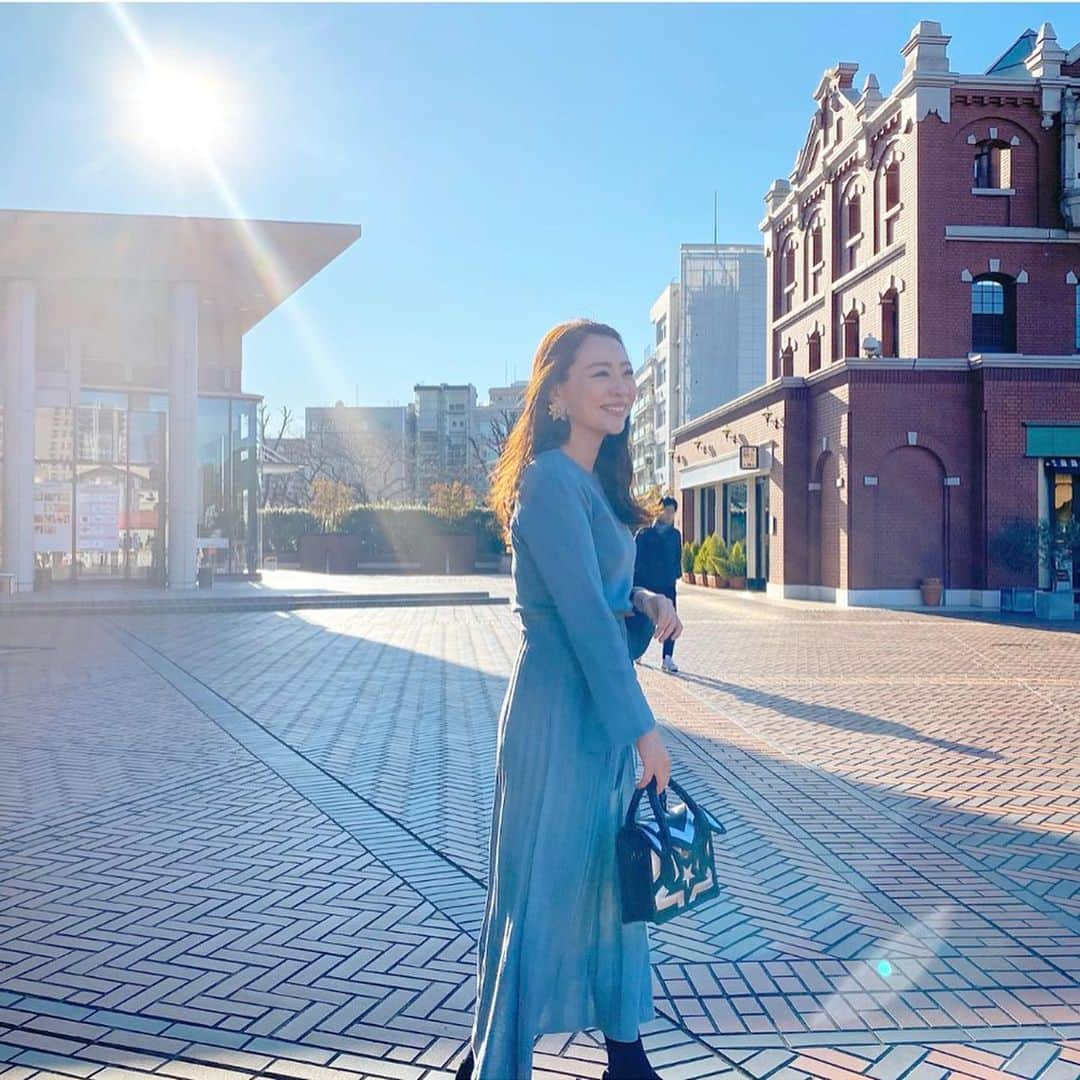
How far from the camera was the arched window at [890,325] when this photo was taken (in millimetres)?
27984

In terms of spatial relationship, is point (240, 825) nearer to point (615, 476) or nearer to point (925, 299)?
point (615, 476)

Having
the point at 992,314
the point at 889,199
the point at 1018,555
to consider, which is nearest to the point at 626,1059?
the point at 1018,555

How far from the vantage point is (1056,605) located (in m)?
20.4

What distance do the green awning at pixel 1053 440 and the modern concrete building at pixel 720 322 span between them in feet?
164

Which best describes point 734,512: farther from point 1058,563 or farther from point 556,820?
point 556,820

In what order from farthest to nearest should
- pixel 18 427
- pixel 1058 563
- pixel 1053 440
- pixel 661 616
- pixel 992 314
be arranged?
pixel 992 314 < pixel 18 427 < pixel 1053 440 < pixel 1058 563 < pixel 661 616

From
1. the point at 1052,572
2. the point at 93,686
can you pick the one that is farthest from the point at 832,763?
the point at 1052,572

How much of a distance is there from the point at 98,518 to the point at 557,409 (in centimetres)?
2568

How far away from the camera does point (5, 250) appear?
22.9 meters

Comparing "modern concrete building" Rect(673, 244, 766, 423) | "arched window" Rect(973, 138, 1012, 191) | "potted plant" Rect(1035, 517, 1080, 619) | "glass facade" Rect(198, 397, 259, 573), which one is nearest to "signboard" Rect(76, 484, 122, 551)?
"glass facade" Rect(198, 397, 259, 573)

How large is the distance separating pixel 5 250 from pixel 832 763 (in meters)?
21.7

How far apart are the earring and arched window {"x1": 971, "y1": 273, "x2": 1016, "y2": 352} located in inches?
1041

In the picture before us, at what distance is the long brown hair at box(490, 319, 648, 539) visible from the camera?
277 cm

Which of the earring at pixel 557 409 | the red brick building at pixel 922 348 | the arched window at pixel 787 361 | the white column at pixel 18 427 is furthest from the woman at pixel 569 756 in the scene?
the arched window at pixel 787 361
